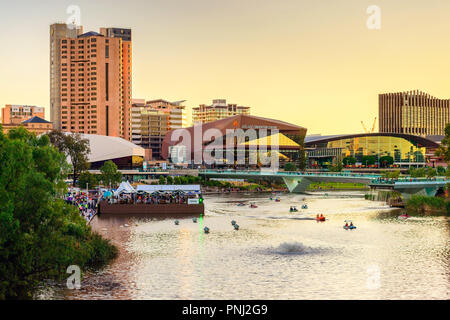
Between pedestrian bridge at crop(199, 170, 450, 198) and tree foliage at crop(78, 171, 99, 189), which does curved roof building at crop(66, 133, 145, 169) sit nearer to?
pedestrian bridge at crop(199, 170, 450, 198)

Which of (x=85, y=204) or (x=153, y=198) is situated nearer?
(x=85, y=204)

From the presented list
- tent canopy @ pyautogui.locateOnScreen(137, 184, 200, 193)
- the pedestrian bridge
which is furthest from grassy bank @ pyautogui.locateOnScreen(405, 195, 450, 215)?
tent canopy @ pyautogui.locateOnScreen(137, 184, 200, 193)

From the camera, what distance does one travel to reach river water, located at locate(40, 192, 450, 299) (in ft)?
121

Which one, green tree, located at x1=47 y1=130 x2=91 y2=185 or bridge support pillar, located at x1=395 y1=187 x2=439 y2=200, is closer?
bridge support pillar, located at x1=395 y1=187 x2=439 y2=200

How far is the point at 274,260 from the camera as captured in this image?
46.6 meters

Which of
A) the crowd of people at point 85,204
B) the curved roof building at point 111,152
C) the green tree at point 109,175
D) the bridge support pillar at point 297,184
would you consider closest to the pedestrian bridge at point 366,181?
the bridge support pillar at point 297,184

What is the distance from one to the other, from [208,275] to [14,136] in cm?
→ 1632

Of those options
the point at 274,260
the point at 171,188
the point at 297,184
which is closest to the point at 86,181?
the point at 171,188

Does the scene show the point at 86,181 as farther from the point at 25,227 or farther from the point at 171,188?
the point at 25,227

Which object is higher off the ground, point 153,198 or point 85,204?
point 153,198

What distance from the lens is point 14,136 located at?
120 feet

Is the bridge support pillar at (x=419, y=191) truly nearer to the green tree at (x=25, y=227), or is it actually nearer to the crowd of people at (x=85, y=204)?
the crowd of people at (x=85, y=204)
